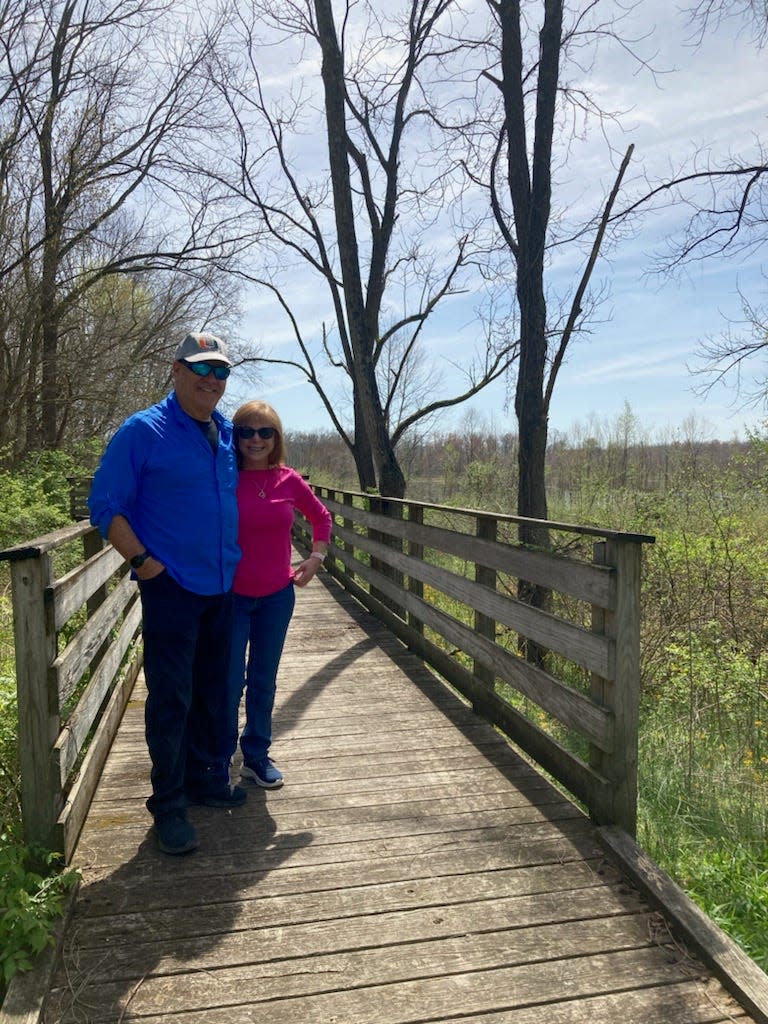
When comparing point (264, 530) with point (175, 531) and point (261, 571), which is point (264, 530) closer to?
point (261, 571)

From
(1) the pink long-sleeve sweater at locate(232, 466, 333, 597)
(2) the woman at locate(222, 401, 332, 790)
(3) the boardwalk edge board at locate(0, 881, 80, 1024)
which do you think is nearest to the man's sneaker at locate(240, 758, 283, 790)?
(2) the woman at locate(222, 401, 332, 790)

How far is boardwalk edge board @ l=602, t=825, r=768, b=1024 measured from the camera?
214cm

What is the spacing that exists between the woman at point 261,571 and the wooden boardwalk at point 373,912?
291 mm

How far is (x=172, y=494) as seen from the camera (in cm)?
283

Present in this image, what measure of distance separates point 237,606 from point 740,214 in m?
7.90

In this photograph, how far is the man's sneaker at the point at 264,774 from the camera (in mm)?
3566

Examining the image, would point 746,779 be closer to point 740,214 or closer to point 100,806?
point 100,806

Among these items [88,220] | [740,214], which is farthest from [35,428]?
[740,214]

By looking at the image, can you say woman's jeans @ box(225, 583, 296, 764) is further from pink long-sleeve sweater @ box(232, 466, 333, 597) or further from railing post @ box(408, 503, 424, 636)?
railing post @ box(408, 503, 424, 636)

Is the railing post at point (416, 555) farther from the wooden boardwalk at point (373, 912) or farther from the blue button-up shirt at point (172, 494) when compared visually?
the blue button-up shirt at point (172, 494)

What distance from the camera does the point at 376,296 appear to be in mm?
14484

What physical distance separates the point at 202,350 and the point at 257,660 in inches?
57.5

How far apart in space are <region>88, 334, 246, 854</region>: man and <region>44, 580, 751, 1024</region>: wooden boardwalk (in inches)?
13.5

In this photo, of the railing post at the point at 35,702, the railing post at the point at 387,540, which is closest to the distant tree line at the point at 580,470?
the railing post at the point at 387,540
